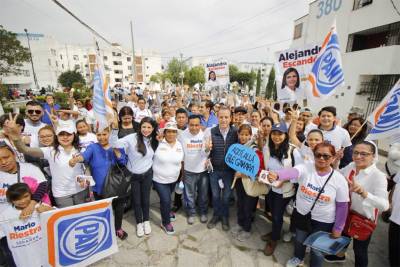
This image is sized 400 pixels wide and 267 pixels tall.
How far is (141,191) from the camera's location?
340cm

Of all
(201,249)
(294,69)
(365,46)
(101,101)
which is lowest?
(201,249)

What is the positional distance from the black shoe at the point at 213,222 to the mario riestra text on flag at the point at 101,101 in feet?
7.99

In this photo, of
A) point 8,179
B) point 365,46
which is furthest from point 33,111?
point 365,46

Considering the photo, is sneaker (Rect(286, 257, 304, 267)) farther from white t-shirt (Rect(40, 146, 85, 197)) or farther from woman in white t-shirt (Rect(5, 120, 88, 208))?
white t-shirt (Rect(40, 146, 85, 197))

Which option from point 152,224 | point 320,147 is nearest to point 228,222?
point 152,224

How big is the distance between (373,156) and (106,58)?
3305 inches

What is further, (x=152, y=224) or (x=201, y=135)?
(x=152, y=224)

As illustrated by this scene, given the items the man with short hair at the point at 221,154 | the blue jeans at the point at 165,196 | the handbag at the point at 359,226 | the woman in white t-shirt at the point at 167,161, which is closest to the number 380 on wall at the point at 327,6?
the man with short hair at the point at 221,154

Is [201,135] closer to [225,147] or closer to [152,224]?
[225,147]

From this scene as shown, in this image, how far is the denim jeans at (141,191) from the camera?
3.26 m

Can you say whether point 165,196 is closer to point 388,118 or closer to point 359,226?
point 359,226

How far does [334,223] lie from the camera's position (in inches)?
94.8

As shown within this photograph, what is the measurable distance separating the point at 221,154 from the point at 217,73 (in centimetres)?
690

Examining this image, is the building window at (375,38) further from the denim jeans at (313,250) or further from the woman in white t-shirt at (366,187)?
the denim jeans at (313,250)
